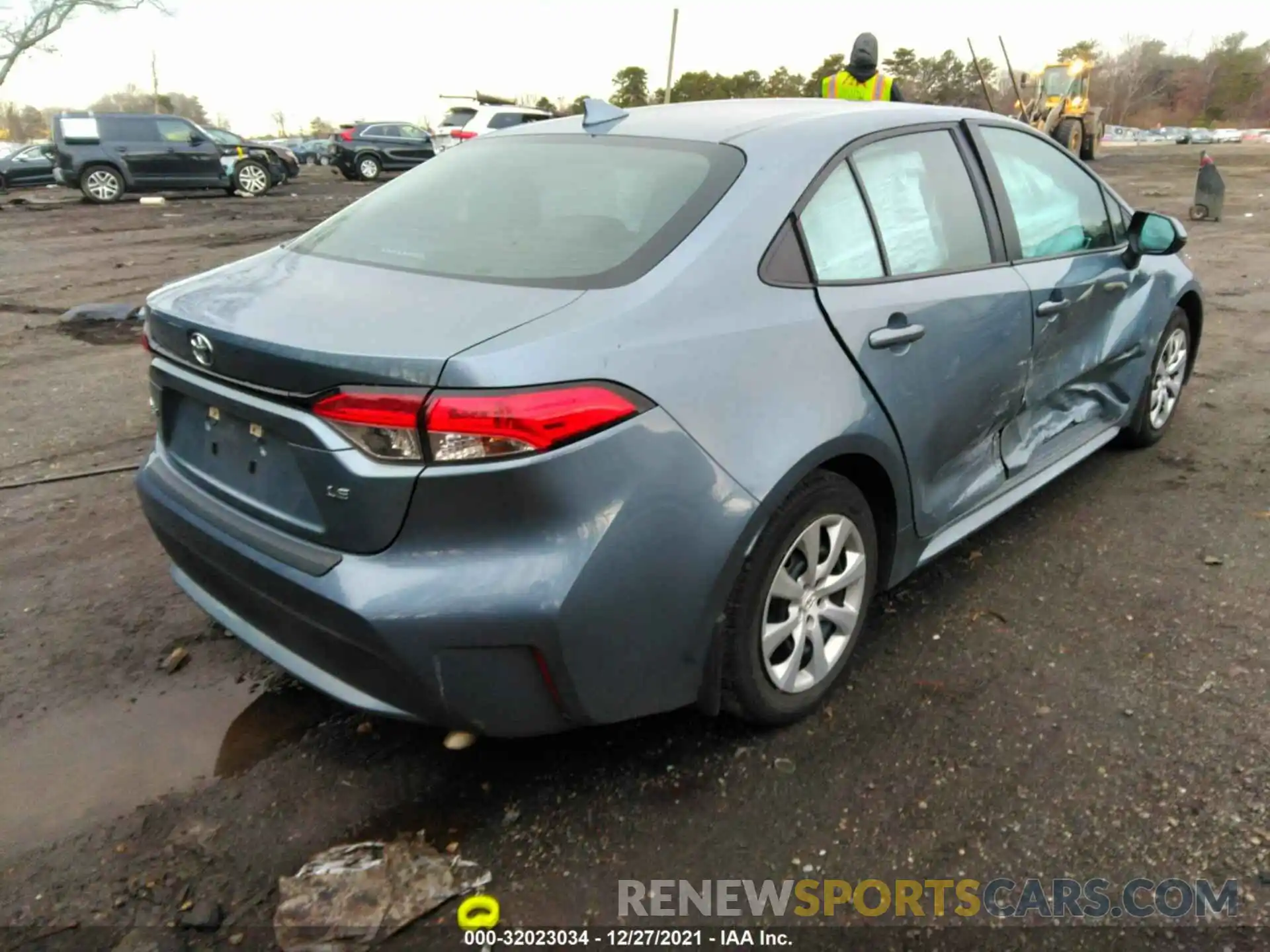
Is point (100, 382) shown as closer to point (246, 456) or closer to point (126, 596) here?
point (126, 596)

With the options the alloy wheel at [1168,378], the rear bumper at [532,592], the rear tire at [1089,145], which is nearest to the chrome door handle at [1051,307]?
the alloy wheel at [1168,378]

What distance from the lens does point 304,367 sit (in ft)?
6.40

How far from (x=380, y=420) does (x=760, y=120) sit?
1542mm

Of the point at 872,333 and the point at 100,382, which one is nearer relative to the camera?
the point at 872,333

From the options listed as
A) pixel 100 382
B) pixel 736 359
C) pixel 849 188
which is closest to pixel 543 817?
pixel 736 359

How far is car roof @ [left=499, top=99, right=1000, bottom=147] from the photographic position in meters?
2.66

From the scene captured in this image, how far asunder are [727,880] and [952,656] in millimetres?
1204

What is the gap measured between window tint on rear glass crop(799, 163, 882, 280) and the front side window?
0.88 m

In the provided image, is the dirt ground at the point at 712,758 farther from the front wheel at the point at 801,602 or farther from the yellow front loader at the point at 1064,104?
the yellow front loader at the point at 1064,104

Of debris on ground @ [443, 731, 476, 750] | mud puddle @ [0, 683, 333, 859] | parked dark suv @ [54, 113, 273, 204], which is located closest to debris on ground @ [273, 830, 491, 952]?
debris on ground @ [443, 731, 476, 750]

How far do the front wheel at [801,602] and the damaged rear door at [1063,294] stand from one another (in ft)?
3.21

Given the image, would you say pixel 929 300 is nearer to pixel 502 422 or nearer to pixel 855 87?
pixel 502 422

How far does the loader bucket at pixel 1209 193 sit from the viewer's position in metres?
13.7

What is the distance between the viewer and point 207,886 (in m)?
2.12
